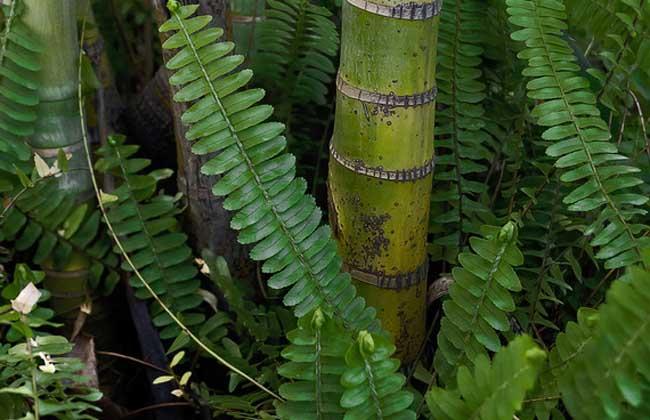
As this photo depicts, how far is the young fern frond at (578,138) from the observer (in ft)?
3.90

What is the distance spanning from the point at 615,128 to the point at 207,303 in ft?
2.64

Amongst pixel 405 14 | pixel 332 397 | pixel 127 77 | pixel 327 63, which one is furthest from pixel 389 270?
pixel 127 77

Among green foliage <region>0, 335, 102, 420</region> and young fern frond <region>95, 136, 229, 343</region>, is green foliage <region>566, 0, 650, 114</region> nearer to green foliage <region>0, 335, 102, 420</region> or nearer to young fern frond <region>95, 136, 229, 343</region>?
young fern frond <region>95, 136, 229, 343</region>

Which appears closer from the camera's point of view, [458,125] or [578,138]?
[578,138]

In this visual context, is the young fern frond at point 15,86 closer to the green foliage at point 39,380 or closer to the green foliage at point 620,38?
the green foliage at point 39,380

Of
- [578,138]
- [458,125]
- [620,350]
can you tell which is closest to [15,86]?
[458,125]

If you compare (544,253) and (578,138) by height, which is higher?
(578,138)

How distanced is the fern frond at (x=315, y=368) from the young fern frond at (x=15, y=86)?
583mm

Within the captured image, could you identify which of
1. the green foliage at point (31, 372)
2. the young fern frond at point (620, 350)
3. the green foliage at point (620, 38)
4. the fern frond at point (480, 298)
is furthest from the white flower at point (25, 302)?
the green foliage at point (620, 38)

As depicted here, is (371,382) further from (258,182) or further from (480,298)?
(258,182)

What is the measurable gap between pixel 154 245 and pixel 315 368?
49cm

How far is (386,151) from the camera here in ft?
3.68

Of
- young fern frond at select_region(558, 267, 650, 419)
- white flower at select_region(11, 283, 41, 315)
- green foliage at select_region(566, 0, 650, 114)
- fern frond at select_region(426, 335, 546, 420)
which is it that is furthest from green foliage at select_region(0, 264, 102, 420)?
green foliage at select_region(566, 0, 650, 114)

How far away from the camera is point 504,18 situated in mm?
1486
